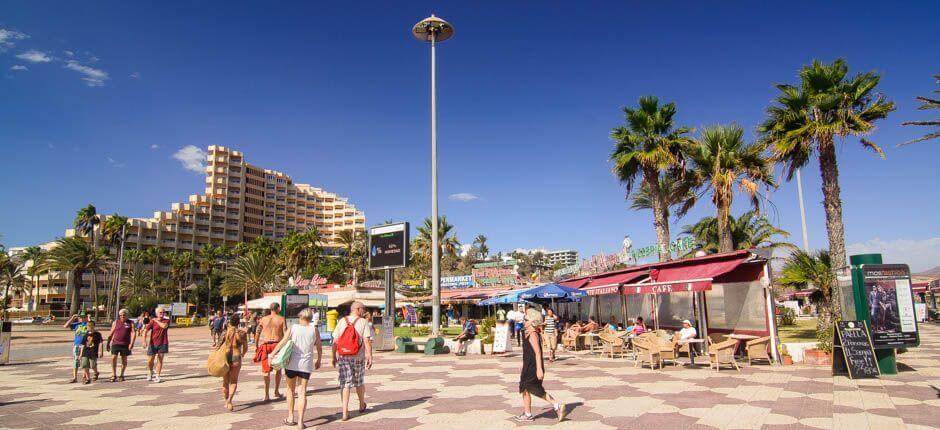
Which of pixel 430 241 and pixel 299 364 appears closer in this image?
pixel 299 364

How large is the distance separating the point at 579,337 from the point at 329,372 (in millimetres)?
8087

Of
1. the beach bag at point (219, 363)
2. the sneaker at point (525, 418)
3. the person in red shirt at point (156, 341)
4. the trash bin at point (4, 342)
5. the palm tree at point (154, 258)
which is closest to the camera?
the sneaker at point (525, 418)

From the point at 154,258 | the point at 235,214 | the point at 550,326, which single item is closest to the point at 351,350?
the point at 550,326

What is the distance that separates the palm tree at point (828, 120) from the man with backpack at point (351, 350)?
13.6 meters

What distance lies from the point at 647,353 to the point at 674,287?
7.01 ft

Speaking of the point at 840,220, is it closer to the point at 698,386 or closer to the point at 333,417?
the point at 698,386

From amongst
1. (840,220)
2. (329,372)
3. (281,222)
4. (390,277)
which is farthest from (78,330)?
(281,222)

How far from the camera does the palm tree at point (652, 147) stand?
20719 millimetres

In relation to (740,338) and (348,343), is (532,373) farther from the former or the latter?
(740,338)

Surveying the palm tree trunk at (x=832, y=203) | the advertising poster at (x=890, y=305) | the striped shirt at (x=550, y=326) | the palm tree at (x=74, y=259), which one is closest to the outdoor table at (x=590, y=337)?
the striped shirt at (x=550, y=326)

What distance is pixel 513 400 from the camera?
8305mm

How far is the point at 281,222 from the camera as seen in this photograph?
390ft

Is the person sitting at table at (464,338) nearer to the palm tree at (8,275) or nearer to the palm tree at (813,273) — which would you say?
the palm tree at (813,273)

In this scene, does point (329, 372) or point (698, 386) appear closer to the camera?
point (698, 386)
